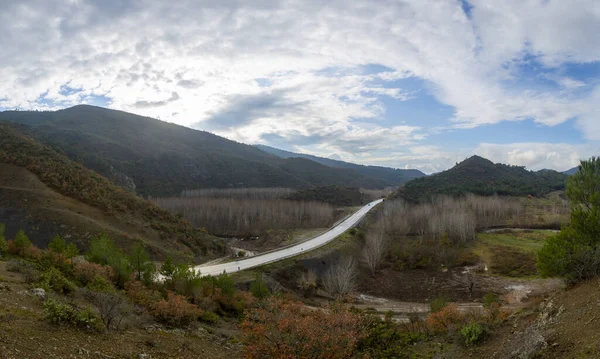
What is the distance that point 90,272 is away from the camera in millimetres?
20906

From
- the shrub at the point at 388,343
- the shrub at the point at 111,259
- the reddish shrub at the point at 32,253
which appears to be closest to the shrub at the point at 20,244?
the reddish shrub at the point at 32,253

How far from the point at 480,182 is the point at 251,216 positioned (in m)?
79.2

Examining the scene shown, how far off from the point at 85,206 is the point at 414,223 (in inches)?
2489

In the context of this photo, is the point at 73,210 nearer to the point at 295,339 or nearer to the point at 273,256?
the point at 273,256

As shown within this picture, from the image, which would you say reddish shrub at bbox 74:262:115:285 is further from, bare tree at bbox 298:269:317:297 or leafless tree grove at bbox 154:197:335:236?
leafless tree grove at bbox 154:197:335:236

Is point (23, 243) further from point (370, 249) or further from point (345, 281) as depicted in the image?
point (370, 249)

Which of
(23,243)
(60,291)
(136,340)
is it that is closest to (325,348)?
(136,340)

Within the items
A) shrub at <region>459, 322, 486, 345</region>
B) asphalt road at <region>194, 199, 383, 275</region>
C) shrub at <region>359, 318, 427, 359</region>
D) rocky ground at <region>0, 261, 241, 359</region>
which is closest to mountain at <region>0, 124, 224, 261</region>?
asphalt road at <region>194, 199, 383, 275</region>

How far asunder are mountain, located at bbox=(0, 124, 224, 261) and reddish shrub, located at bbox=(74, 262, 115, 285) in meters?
19.8

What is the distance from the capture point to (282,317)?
13.3 metres

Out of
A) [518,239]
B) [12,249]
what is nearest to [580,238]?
[12,249]

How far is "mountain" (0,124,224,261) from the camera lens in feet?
133

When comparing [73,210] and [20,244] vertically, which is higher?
[73,210]

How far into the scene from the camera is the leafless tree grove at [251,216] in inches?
3378
